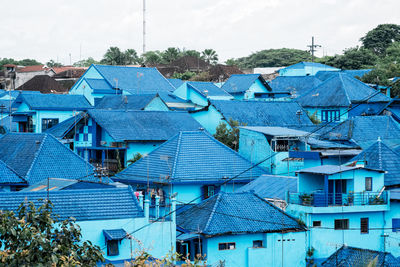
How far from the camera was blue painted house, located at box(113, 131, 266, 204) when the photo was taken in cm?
3084

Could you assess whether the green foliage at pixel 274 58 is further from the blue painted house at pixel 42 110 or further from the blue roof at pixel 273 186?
the blue roof at pixel 273 186

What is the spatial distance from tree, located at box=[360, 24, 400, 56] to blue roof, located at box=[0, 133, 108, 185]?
53.3m

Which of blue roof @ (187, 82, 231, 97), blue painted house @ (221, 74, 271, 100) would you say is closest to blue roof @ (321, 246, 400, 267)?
blue roof @ (187, 82, 231, 97)

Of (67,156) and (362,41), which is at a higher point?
(362,41)

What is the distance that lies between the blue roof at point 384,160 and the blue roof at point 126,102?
19.6 metres

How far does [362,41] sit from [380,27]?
8.38 feet

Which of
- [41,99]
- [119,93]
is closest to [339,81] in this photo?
[119,93]

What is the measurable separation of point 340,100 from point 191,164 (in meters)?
17.9

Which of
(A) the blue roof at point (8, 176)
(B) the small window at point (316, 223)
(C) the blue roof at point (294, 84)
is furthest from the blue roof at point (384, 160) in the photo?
(C) the blue roof at point (294, 84)

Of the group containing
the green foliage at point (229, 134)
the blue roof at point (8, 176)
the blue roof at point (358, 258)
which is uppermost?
the green foliage at point (229, 134)

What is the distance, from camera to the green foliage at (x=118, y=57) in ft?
274

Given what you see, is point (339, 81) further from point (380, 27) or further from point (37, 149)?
point (380, 27)

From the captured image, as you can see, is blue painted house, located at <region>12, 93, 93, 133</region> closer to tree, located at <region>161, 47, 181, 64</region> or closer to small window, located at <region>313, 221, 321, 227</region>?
small window, located at <region>313, 221, 321, 227</region>

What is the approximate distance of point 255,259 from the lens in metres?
24.0
